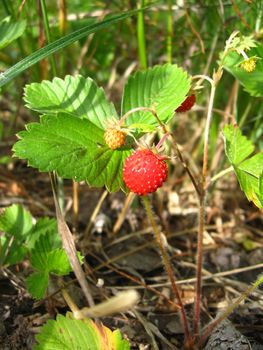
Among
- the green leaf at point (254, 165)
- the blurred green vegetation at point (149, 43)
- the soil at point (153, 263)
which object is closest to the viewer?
the green leaf at point (254, 165)

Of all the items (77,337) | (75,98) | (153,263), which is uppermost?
(75,98)

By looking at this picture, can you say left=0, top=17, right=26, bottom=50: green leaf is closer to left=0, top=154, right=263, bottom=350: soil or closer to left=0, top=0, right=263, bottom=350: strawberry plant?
left=0, top=0, right=263, bottom=350: strawberry plant

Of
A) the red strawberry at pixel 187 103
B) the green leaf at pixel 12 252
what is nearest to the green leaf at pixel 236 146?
the red strawberry at pixel 187 103

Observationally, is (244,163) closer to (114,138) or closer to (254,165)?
(254,165)

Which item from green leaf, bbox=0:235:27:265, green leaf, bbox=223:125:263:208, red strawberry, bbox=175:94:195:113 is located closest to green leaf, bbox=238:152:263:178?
green leaf, bbox=223:125:263:208

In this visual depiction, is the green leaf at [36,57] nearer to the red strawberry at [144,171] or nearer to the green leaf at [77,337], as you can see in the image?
the red strawberry at [144,171]

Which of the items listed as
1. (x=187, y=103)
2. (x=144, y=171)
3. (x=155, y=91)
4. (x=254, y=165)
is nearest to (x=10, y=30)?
(x=155, y=91)

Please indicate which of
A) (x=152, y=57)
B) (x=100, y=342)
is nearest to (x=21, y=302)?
(x=100, y=342)
